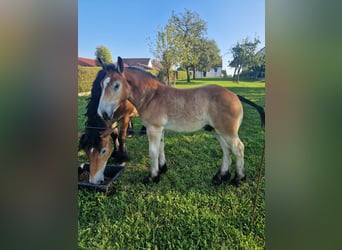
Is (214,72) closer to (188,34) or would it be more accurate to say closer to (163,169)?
(188,34)

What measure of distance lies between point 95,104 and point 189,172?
0.94m

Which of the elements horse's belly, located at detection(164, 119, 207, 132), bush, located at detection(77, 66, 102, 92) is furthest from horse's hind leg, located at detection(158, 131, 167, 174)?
bush, located at detection(77, 66, 102, 92)

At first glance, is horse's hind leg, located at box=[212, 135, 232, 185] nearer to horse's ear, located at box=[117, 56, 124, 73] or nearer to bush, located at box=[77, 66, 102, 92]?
horse's ear, located at box=[117, 56, 124, 73]

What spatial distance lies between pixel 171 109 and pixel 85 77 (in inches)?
30.1

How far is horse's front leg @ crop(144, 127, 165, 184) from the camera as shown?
1819mm

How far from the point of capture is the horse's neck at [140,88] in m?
1.80

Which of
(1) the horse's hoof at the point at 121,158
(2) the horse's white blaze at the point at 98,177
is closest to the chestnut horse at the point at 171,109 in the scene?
(1) the horse's hoof at the point at 121,158

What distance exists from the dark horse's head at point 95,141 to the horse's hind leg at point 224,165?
90cm

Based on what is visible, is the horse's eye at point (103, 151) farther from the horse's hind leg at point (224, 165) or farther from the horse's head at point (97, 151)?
the horse's hind leg at point (224, 165)

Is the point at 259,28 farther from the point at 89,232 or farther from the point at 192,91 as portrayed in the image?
the point at 89,232

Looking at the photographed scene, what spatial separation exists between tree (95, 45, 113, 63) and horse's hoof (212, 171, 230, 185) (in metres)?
1.23

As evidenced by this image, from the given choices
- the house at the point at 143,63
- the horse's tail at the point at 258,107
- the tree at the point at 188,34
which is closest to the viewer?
the horse's tail at the point at 258,107

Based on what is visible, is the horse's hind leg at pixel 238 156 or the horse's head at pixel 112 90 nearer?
the horse's hind leg at pixel 238 156
